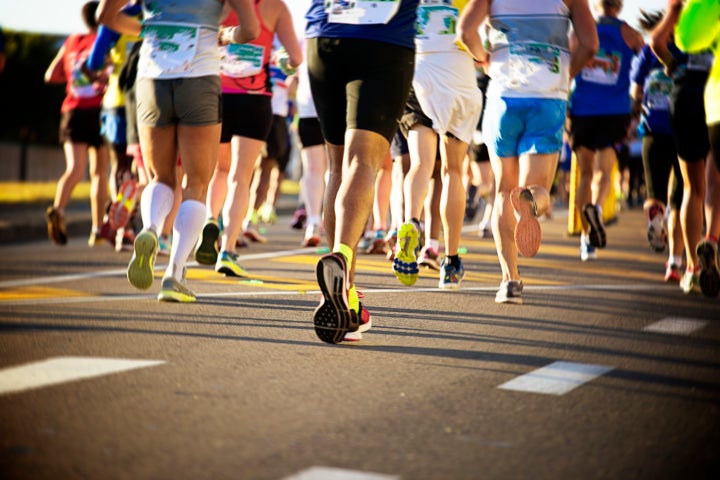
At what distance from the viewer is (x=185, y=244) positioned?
22.7ft

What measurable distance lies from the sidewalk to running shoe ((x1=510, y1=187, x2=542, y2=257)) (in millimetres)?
6989

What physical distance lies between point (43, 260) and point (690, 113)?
529 centimetres

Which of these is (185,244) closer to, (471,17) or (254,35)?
(254,35)

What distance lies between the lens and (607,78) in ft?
37.1

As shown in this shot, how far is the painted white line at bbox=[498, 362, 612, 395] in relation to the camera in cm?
459

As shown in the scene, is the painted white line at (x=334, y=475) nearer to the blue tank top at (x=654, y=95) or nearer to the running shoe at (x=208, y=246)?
the running shoe at (x=208, y=246)

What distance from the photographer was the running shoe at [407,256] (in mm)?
7672

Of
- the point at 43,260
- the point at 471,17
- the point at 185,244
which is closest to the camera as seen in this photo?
the point at 185,244

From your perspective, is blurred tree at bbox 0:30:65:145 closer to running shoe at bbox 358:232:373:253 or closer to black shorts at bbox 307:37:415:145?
running shoe at bbox 358:232:373:253

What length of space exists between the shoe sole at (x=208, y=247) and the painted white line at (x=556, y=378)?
11.1 feet

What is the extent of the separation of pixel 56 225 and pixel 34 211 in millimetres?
4432

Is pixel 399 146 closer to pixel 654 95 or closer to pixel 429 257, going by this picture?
pixel 429 257

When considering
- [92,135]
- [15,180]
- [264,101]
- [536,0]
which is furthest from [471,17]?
[15,180]

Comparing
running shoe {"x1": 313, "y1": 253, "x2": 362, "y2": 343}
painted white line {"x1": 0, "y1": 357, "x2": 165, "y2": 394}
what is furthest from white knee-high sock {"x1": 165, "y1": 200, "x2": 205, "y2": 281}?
painted white line {"x1": 0, "y1": 357, "x2": 165, "y2": 394}
